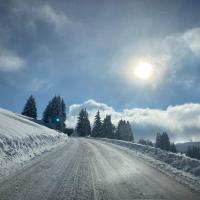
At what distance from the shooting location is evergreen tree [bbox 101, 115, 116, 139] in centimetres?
8431

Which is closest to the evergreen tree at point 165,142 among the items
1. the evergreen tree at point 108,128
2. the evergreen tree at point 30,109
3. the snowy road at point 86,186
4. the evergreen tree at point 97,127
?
the evergreen tree at point 108,128

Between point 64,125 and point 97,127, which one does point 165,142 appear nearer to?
point 97,127

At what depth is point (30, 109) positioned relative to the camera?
81.0 meters

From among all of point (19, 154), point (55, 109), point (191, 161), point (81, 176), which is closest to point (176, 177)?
point (191, 161)

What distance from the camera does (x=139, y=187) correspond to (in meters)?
7.93

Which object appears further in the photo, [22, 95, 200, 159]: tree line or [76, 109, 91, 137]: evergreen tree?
[76, 109, 91, 137]: evergreen tree

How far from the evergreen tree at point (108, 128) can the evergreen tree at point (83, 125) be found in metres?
11.5

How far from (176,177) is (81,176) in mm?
4310

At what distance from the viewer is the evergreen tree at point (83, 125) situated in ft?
311

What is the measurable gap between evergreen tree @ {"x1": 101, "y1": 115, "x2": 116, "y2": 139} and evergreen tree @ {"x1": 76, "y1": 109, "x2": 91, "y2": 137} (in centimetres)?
1151

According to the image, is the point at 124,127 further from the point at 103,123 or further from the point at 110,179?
the point at 110,179

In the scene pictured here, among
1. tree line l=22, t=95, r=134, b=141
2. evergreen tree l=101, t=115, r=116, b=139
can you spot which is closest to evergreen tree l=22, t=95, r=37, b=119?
tree line l=22, t=95, r=134, b=141

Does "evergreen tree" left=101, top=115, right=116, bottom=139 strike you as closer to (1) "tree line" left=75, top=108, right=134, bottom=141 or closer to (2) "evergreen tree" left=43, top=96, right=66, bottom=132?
(1) "tree line" left=75, top=108, right=134, bottom=141

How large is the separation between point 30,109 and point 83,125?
24.2m
